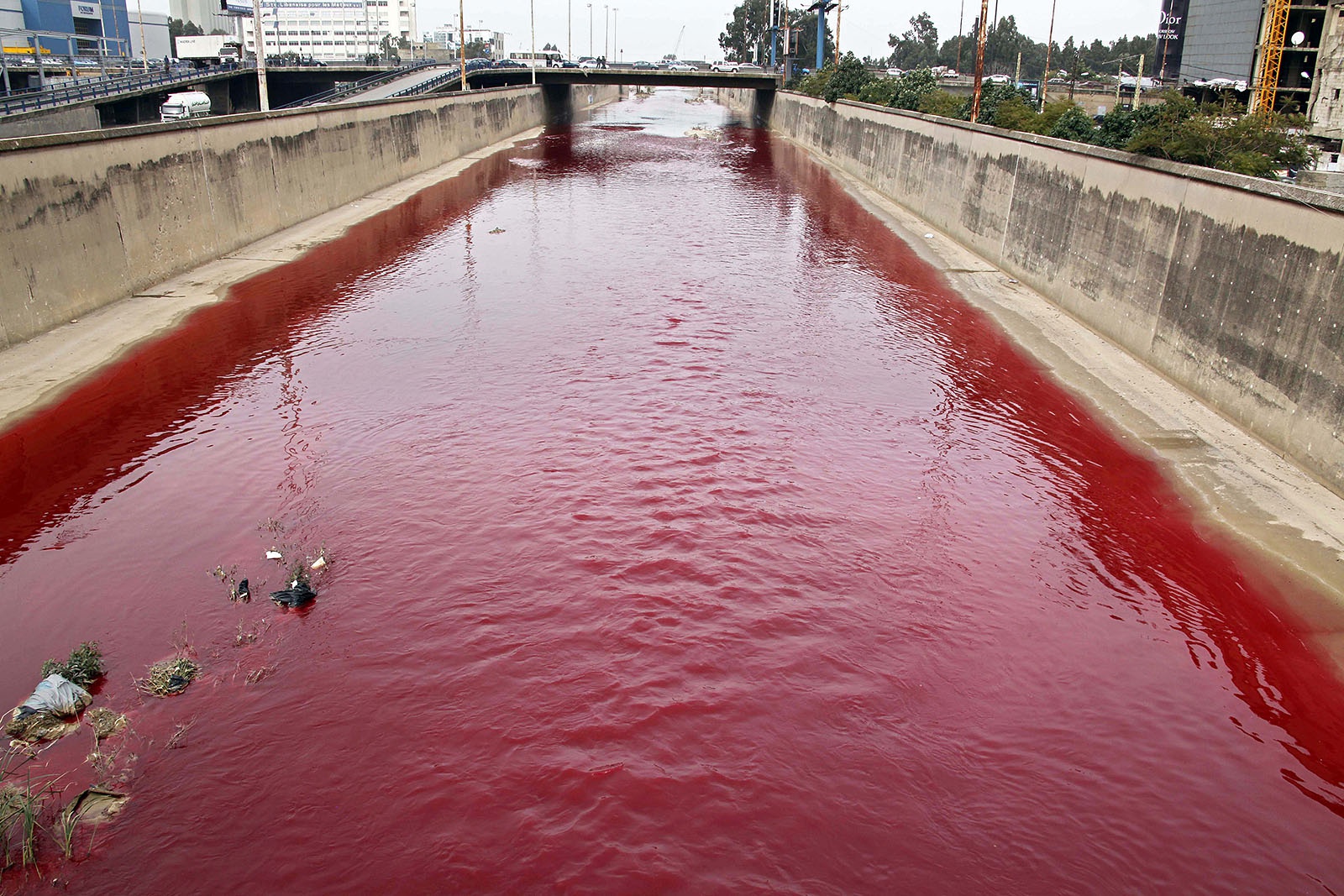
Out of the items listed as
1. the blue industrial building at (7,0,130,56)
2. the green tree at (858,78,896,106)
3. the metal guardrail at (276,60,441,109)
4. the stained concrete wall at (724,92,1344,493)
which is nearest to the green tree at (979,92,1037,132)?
the stained concrete wall at (724,92,1344,493)

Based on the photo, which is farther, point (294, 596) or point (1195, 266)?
point (1195, 266)

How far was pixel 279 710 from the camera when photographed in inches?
384

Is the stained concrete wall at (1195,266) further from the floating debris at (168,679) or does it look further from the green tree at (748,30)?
the green tree at (748,30)

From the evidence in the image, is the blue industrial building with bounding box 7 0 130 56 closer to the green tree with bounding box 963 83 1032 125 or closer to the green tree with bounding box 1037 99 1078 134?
the green tree with bounding box 963 83 1032 125

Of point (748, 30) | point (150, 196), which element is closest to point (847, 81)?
point (150, 196)

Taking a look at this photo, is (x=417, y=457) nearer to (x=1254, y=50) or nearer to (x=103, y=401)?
(x=103, y=401)

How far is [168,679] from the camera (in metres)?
9.95

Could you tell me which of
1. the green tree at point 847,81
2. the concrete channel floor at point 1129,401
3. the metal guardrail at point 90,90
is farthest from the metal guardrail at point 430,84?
the concrete channel floor at point 1129,401

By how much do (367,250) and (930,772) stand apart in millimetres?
27316

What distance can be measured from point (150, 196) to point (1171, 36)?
89.2 metres

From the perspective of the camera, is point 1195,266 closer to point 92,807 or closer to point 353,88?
point 92,807

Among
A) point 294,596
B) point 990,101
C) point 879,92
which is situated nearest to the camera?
point 294,596

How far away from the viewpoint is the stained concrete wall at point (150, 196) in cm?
1912

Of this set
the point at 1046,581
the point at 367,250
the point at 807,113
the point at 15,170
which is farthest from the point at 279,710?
the point at 807,113
